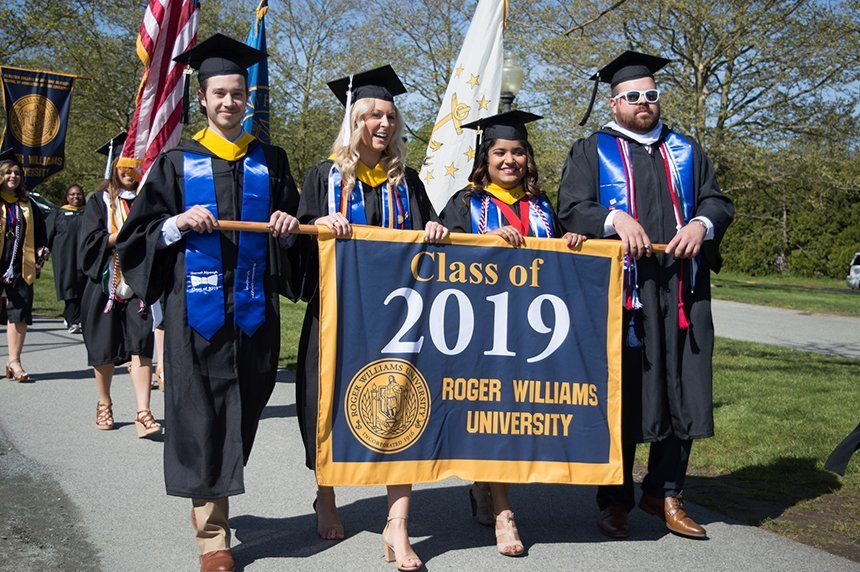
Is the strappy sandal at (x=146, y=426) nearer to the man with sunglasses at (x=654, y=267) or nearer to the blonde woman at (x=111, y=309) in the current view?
the blonde woman at (x=111, y=309)

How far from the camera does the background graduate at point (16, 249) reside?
10.4 meters

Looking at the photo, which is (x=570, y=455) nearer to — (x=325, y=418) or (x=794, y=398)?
(x=325, y=418)

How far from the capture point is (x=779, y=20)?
71.5 feet

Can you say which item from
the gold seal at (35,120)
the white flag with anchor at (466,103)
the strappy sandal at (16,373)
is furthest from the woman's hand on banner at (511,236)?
the gold seal at (35,120)

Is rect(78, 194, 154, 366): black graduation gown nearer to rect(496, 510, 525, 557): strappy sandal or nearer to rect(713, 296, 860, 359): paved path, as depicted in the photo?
rect(496, 510, 525, 557): strappy sandal

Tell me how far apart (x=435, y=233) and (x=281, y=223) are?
2.42 feet

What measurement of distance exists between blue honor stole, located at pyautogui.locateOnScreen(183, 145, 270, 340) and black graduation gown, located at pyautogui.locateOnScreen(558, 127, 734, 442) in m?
1.63

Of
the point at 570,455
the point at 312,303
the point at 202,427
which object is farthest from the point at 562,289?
the point at 202,427

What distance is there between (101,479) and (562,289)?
3.21 metres

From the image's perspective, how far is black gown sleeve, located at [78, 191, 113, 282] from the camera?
23.8 ft

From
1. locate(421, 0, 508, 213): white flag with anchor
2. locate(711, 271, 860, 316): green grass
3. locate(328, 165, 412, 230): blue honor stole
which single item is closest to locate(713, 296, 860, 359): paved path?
locate(711, 271, 860, 316): green grass

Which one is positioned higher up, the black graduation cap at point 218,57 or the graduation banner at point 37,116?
the graduation banner at point 37,116

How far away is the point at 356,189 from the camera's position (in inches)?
190

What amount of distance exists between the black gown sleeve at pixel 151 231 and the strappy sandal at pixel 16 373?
624 centimetres
